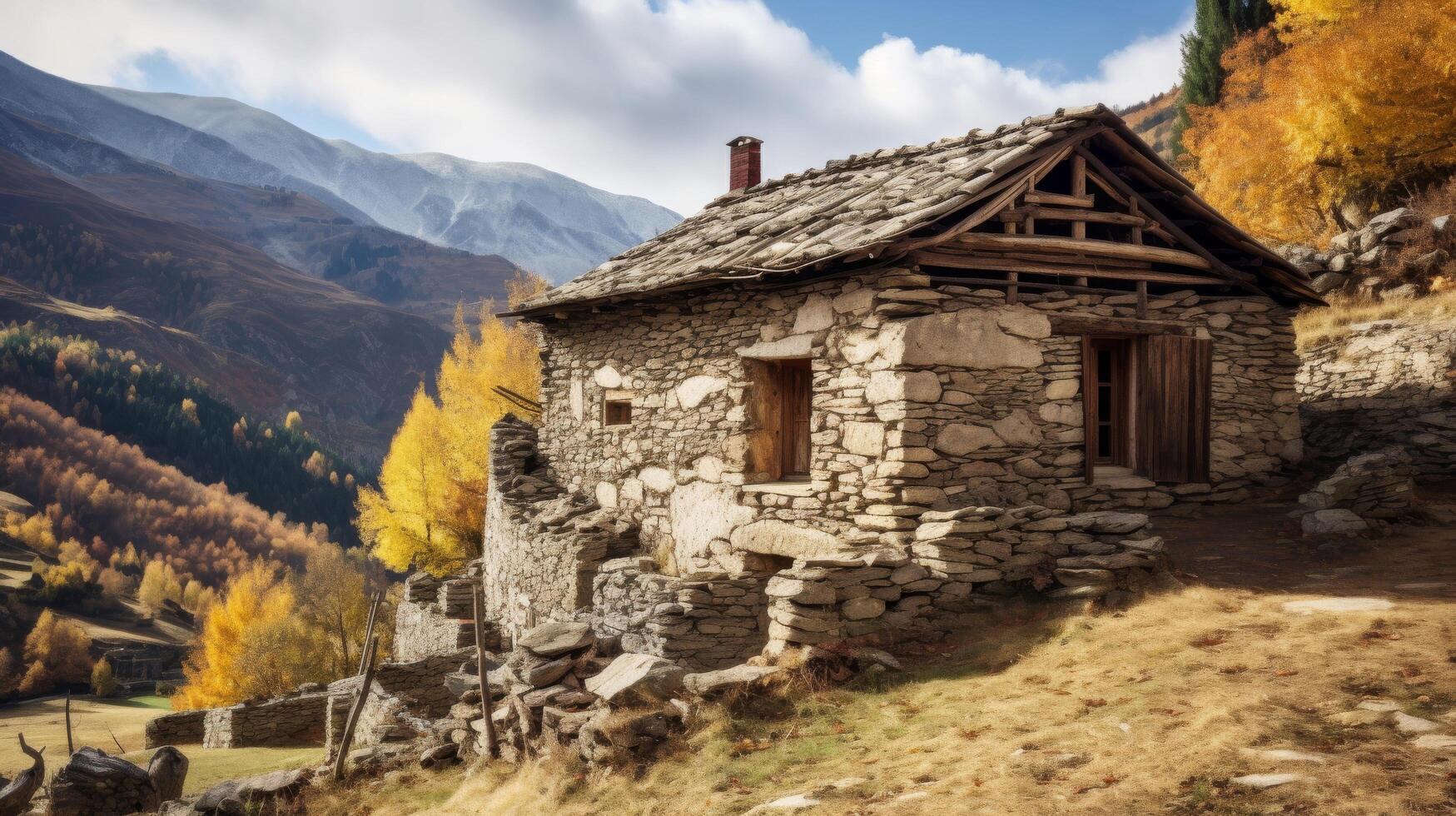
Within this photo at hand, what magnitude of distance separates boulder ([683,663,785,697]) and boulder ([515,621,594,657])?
135cm

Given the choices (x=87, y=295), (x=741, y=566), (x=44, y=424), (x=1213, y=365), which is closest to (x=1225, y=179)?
(x=1213, y=365)

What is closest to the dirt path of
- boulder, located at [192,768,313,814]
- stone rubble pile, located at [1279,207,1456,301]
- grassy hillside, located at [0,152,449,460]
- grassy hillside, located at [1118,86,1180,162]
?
stone rubble pile, located at [1279,207,1456,301]

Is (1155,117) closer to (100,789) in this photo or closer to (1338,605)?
(1338,605)

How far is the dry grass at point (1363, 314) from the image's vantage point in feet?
43.2

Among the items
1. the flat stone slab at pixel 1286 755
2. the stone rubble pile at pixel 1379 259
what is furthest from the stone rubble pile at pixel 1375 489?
the stone rubble pile at pixel 1379 259

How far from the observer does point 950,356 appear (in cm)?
829

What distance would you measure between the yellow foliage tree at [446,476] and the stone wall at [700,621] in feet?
63.7

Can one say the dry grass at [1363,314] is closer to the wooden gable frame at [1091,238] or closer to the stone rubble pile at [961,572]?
the wooden gable frame at [1091,238]

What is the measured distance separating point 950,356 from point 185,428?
79.6 m

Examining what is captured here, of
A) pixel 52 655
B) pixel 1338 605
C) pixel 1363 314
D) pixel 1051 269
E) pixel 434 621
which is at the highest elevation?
pixel 1363 314

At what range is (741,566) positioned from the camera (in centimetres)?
980

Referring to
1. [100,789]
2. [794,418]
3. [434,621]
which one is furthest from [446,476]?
[794,418]

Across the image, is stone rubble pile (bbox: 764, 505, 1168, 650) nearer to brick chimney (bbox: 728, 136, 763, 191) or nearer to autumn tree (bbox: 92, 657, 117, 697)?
brick chimney (bbox: 728, 136, 763, 191)

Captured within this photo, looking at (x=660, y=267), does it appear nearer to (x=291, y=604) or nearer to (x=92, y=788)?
(x=92, y=788)
